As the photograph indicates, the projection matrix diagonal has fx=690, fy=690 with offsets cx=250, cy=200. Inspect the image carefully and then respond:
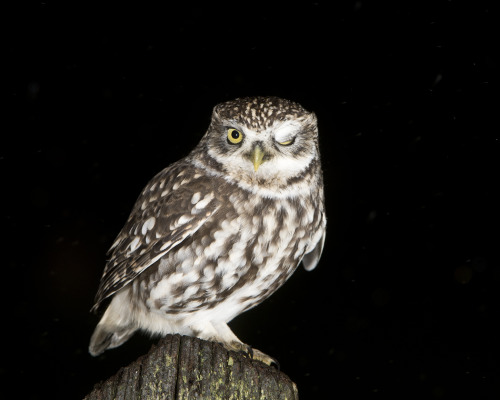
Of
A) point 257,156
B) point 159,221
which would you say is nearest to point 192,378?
point 257,156

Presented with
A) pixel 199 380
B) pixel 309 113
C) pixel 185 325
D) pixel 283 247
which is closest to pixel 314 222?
pixel 283 247

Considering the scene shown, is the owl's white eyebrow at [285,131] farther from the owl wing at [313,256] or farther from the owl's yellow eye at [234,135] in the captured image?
the owl wing at [313,256]

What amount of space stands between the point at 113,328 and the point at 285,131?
1113mm

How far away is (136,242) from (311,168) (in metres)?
0.73

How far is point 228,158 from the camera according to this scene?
2.46 metres

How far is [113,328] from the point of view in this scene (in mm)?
2828

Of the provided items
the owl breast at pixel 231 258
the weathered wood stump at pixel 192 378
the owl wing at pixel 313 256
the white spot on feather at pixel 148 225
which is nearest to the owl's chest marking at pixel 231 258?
the owl breast at pixel 231 258

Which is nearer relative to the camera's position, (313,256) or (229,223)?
(229,223)

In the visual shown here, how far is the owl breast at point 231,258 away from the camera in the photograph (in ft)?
8.03

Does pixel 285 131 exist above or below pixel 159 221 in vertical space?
above

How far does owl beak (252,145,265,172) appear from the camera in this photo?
2301mm

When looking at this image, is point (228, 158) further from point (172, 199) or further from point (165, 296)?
point (165, 296)

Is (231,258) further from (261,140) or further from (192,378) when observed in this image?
(192,378)

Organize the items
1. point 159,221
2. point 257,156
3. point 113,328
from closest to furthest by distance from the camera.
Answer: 1. point 257,156
2. point 159,221
3. point 113,328
